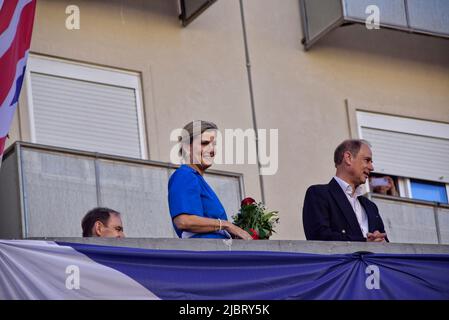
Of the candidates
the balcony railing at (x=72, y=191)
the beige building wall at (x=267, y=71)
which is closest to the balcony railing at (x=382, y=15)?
the beige building wall at (x=267, y=71)

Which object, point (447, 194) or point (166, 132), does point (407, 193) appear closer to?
point (447, 194)

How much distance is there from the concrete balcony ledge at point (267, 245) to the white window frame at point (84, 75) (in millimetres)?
4195

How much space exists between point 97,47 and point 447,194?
5.03 meters

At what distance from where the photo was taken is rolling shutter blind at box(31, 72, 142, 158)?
16547 mm

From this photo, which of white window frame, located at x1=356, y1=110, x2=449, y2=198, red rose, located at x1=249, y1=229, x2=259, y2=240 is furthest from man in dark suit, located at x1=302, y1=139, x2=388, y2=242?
white window frame, located at x1=356, y1=110, x2=449, y2=198

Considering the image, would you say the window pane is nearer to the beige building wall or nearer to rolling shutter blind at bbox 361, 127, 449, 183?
rolling shutter blind at bbox 361, 127, 449, 183

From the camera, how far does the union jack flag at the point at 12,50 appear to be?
12469 mm

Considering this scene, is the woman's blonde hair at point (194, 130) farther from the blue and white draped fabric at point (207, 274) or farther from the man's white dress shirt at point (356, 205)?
the man's white dress shirt at point (356, 205)

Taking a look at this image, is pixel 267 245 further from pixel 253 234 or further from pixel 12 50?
pixel 12 50

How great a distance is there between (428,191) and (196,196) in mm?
7349

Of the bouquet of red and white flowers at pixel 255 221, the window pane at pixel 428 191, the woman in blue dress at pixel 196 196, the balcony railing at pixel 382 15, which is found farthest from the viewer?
the window pane at pixel 428 191

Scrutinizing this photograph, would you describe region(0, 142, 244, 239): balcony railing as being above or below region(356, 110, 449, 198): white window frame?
below

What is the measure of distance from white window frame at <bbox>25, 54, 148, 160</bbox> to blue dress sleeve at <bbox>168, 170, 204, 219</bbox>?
376 centimetres

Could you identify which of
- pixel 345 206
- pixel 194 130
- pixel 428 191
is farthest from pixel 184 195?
pixel 428 191
